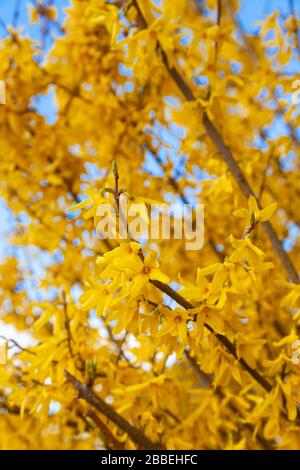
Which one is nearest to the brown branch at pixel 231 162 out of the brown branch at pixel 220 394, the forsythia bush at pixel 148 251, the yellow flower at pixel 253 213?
the forsythia bush at pixel 148 251

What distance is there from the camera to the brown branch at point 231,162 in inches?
94.7

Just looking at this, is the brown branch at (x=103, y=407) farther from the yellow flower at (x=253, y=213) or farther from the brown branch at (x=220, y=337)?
the yellow flower at (x=253, y=213)

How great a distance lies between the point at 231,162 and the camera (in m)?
2.48

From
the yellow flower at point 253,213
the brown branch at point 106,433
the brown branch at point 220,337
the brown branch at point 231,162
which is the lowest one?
the brown branch at point 106,433

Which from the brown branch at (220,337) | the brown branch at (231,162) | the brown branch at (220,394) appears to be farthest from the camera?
the brown branch at (220,394)

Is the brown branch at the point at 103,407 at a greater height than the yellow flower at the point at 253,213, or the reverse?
the yellow flower at the point at 253,213

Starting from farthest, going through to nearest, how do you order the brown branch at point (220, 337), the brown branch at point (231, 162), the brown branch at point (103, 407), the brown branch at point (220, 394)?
the brown branch at point (220, 394) < the brown branch at point (231, 162) < the brown branch at point (103, 407) < the brown branch at point (220, 337)

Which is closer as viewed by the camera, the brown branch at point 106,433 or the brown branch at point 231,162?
the brown branch at point 106,433

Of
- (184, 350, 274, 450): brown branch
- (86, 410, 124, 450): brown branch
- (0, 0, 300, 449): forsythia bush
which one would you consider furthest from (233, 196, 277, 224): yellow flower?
(184, 350, 274, 450): brown branch

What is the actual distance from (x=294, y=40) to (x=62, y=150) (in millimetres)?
1553

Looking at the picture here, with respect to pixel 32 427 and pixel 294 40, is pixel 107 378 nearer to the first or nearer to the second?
pixel 32 427

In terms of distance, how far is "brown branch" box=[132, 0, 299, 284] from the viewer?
7.89 feet

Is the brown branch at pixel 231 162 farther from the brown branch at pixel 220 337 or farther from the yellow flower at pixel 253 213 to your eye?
the yellow flower at pixel 253 213
